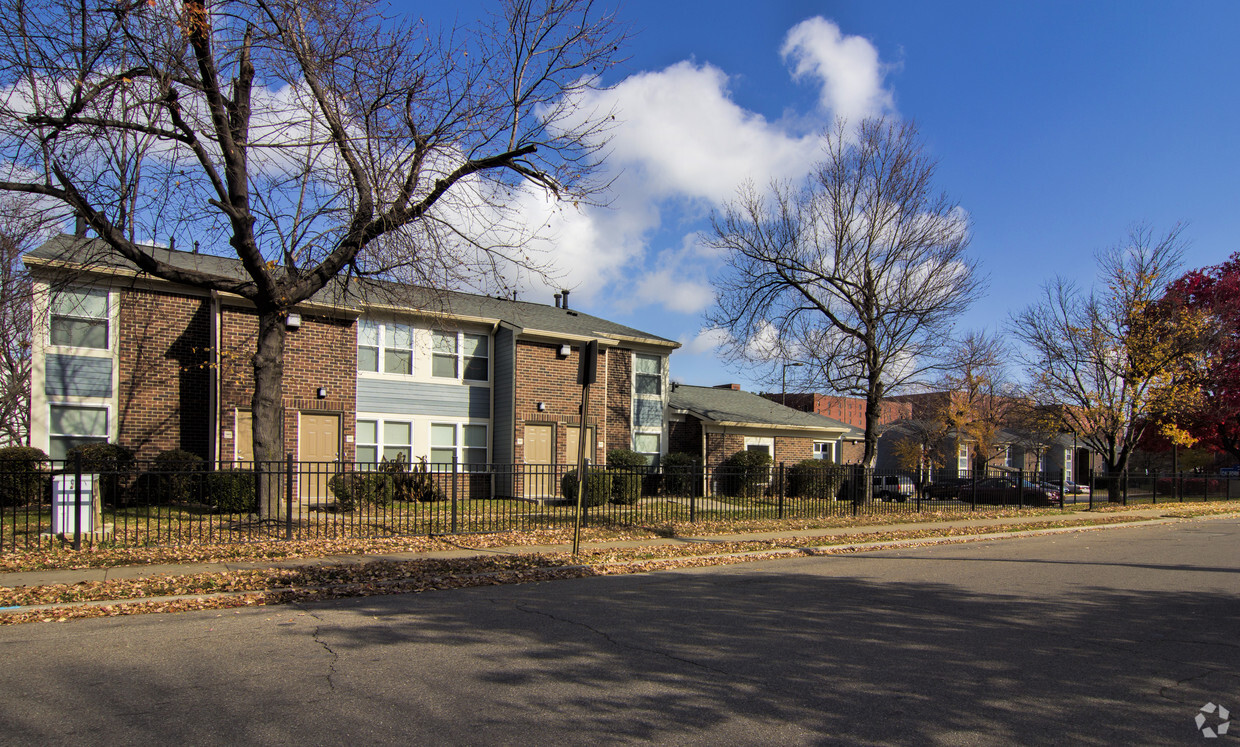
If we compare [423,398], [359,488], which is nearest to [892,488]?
[423,398]

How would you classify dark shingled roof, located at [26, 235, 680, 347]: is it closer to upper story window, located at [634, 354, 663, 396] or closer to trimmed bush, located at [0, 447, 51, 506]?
upper story window, located at [634, 354, 663, 396]

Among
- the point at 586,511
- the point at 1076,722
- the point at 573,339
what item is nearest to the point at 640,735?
the point at 1076,722

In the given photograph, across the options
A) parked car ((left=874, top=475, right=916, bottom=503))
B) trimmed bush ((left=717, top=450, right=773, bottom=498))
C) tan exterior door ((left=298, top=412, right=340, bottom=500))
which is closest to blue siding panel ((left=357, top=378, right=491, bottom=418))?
tan exterior door ((left=298, top=412, right=340, bottom=500))

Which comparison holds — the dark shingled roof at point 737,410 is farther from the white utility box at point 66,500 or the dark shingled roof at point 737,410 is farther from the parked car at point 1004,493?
the white utility box at point 66,500

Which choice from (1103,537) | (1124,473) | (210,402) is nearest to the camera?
(1103,537)

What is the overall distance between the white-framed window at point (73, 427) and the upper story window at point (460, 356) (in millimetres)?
7779

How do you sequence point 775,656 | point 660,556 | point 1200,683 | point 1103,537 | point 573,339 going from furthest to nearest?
1. point 573,339
2. point 1103,537
3. point 660,556
4. point 775,656
5. point 1200,683

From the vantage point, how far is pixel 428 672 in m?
5.52

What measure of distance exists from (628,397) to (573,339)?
3.06m

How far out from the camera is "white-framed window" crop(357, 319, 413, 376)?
20250 mm

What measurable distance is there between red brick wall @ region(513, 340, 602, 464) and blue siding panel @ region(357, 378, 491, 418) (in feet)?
4.02

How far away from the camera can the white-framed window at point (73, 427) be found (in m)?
17.3

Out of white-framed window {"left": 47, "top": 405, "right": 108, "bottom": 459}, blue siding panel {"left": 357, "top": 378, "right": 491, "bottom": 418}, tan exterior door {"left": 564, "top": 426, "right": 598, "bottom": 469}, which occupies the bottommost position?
tan exterior door {"left": 564, "top": 426, "right": 598, "bottom": 469}

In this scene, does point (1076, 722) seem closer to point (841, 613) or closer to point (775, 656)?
point (775, 656)
